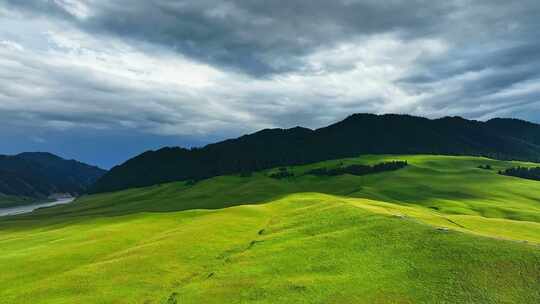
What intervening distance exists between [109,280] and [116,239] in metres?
29.3

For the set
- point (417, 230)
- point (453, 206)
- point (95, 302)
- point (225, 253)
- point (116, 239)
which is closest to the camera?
point (95, 302)

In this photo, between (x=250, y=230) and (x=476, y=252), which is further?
(x=250, y=230)

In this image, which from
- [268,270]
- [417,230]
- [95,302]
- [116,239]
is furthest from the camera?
[116,239]

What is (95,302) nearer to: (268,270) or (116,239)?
(268,270)

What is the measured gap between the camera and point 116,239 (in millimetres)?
75938

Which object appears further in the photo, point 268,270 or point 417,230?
point 417,230

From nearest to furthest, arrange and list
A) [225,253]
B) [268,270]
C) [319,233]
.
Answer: [268,270], [225,253], [319,233]

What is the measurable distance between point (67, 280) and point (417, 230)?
45.5m

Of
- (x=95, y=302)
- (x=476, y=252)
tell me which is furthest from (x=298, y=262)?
(x=95, y=302)

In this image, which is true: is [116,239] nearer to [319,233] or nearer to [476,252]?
[319,233]

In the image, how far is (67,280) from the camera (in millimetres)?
48781

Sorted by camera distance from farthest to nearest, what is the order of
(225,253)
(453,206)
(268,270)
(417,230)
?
1. (453,206)
2. (225,253)
3. (417,230)
4. (268,270)

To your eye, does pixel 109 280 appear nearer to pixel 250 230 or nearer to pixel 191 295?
pixel 191 295

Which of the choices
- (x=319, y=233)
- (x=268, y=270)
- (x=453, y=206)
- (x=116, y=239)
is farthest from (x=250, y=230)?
(x=453, y=206)
